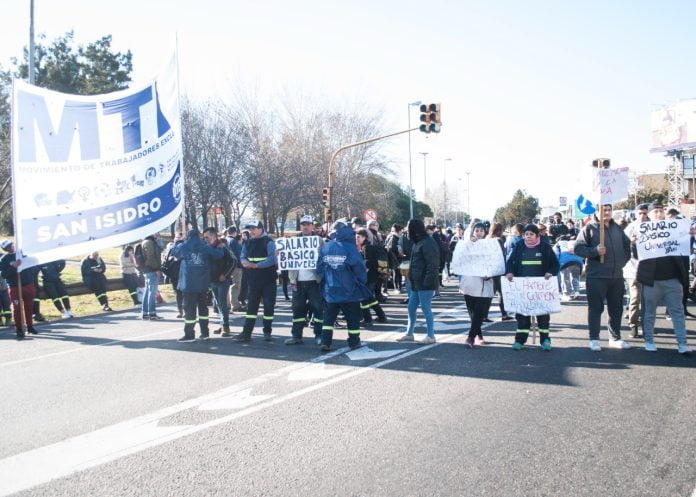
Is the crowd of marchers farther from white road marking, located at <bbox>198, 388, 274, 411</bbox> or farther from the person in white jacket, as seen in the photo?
white road marking, located at <bbox>198, 388, 274, 411</bbox>

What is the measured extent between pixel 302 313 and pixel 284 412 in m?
4.01

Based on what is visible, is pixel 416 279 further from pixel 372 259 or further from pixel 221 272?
pixel 221 272

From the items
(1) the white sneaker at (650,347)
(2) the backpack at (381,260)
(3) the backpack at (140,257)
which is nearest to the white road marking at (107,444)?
(1) the white sneaker at (650,347)

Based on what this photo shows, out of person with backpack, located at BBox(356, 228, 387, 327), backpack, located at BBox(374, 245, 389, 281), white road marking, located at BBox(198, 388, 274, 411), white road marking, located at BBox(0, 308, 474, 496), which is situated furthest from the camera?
backpack, located at BBox(374, 245, 389, 281)

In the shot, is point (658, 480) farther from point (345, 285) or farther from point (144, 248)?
point (144, 248)

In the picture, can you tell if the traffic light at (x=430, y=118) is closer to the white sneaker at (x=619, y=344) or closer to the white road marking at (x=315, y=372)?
the white sneaker at (x=619, y=344)

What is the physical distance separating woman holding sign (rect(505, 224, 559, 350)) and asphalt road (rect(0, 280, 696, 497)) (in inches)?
11.7

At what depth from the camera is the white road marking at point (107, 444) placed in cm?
460

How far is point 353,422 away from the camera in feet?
18.4

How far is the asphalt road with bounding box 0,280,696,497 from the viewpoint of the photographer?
4340mm

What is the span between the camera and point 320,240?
34.5 feet

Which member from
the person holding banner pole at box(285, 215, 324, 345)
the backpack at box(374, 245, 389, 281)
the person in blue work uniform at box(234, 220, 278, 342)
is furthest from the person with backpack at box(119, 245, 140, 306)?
the person holding banner pole at box(285, 215, 324, 345)

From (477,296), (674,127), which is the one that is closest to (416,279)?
(477,296)

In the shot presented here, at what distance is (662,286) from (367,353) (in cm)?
420
